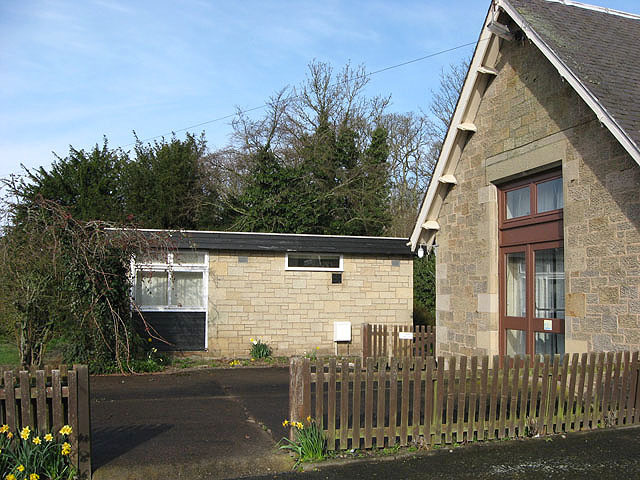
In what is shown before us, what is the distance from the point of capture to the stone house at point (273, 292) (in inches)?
592

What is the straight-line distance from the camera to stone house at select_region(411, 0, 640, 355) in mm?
8039

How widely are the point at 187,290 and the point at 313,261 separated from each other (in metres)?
3.21

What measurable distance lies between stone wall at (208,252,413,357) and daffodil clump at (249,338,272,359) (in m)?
0.21

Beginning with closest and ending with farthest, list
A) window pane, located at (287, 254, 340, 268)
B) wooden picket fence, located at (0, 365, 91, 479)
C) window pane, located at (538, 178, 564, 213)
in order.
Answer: wooden picket fence, located at (0, 365, 91, 479) → window pane, located at (538, 178, 564, 213) → window pane, located at (287, 254, 340, 268)

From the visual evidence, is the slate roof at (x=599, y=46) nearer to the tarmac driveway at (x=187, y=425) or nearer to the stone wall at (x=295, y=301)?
the tarmac driveway at (x=187, y=425)

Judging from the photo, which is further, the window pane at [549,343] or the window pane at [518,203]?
the window pane at [518,203]

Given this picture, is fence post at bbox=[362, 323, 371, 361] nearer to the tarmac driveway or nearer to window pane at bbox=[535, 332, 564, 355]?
the tarmac driveway

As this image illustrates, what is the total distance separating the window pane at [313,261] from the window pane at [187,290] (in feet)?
7.53

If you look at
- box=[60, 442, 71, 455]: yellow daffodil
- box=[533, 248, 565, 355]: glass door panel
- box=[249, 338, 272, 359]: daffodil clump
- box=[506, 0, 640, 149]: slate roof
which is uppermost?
box=[506, 0, 640, 149]: slate roof

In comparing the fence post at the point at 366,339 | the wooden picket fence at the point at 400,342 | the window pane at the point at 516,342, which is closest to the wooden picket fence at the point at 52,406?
the window pane at the point at 516,342

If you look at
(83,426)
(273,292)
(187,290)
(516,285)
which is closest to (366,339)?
(273,292)

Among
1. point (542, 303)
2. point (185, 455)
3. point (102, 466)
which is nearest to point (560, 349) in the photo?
point (542, 303)

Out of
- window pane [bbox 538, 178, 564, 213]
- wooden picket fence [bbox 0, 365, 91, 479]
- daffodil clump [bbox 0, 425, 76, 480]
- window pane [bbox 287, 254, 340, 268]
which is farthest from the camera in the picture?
window pane [bbox 287, 254, 340, 268]

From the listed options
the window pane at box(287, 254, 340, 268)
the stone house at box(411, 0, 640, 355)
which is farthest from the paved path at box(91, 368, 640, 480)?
the window pane at box(287, 254, 340, 268)
